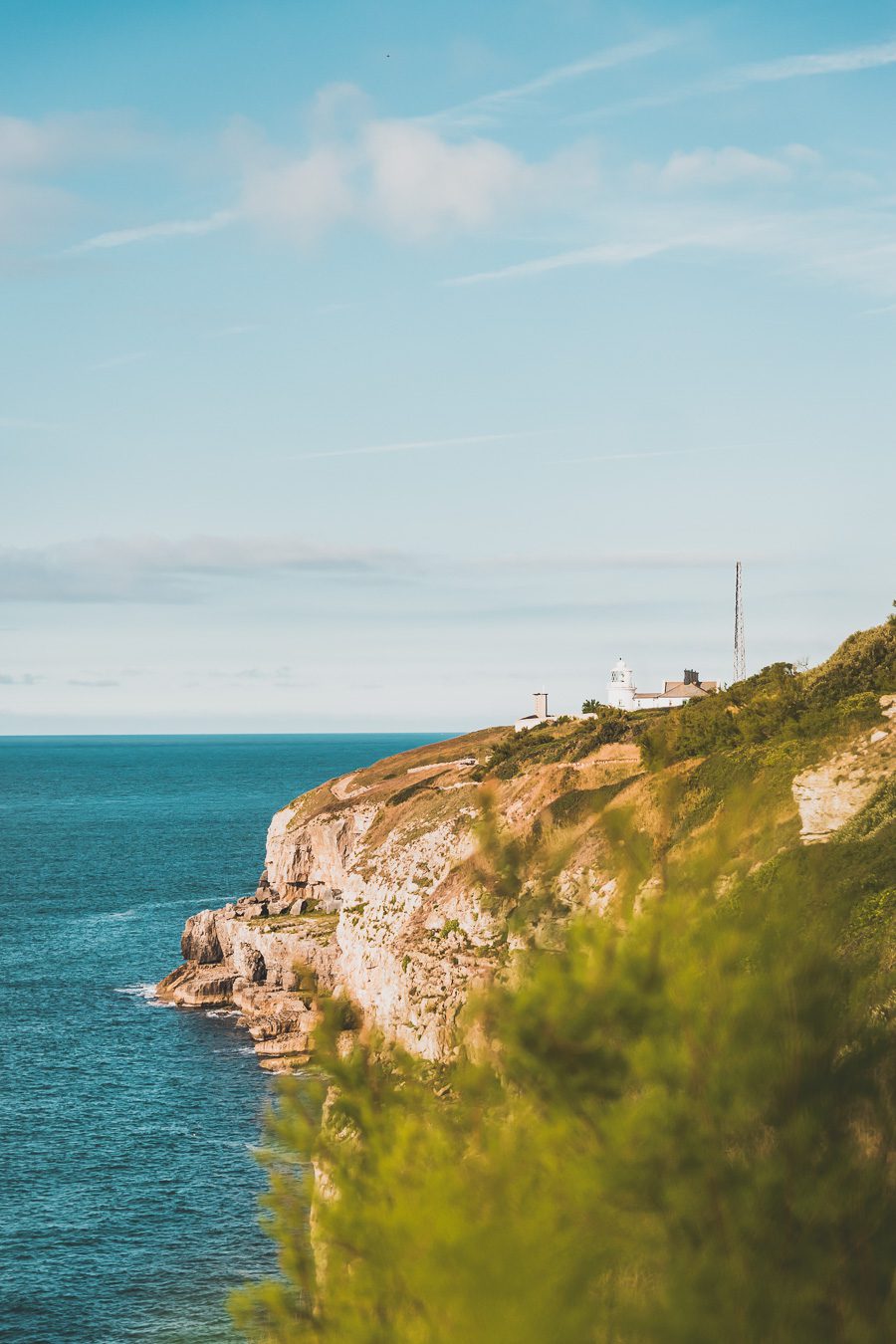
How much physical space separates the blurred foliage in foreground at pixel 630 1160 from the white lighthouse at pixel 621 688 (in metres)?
84.4

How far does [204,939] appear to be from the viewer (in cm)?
7531

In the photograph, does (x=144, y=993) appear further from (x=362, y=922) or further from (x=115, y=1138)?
(x=115, y=1138)

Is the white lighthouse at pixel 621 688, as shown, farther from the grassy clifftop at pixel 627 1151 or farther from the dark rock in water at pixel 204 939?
the grassy clifftop at pixel 627 1151

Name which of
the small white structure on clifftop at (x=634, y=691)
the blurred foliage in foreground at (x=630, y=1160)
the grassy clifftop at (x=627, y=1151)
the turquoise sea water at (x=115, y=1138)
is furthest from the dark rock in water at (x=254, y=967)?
the blurred foliage in foreground at (x=630, y=1160)

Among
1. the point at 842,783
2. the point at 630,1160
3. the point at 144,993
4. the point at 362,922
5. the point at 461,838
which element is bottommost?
the point at 144,993

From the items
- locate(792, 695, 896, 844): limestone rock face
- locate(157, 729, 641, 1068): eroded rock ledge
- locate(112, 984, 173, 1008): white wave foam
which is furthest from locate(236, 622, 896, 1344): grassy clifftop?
locate(112, 984, 173, 1008): white wave foam

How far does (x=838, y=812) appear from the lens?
3462cm

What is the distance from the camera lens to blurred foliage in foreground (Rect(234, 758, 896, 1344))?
9.78 metres

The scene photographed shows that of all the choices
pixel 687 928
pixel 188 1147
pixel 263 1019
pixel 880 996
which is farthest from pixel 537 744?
pixel 687 928

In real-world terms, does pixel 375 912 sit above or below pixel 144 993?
above

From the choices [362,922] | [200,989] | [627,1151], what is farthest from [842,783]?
[200,989]

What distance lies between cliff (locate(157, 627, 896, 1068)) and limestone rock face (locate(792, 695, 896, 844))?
0.07 m

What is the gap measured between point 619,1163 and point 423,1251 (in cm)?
206

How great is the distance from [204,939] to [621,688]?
41777 millimetres
